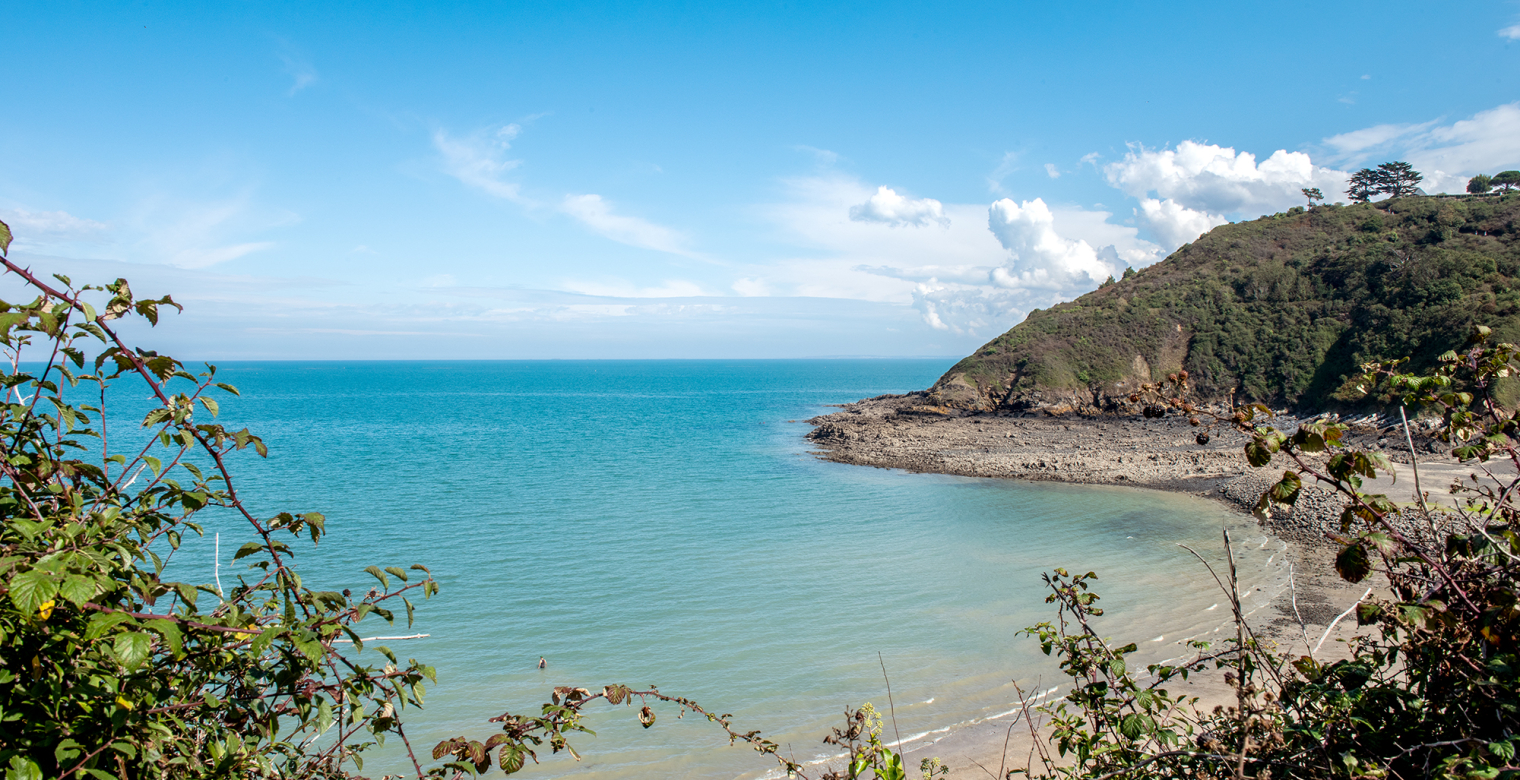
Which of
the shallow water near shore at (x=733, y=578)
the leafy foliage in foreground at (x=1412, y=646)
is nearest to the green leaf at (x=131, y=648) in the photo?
the leafy foliage in foreground at (x=1412, y=646)

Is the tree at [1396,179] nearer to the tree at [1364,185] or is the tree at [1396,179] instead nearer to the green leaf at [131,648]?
the tree at [1364,185]

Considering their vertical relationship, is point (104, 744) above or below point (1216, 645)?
above

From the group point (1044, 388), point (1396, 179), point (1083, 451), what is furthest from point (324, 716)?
point (1396, 179)

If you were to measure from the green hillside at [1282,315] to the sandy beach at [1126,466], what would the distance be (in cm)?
542

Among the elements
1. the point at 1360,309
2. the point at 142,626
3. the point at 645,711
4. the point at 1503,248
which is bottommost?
the point at 645,711

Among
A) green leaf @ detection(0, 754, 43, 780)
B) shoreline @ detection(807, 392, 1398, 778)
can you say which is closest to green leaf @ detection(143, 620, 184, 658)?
green leaf @ detection(0, 754, 43, 780)

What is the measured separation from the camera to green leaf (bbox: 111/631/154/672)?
5.82 ft

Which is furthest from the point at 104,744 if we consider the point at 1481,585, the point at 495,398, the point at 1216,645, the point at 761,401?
the point at 495,398

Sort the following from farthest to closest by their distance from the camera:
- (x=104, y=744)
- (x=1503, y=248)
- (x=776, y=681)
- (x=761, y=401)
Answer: (x=761, y=401)
(x=1503, y=248)
(x=776, y=681)
(x=104, y=744)

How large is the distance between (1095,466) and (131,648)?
3528 centimetres

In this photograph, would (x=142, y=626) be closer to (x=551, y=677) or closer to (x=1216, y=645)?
(x=551, y=677)

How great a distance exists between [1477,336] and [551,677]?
41.5 ft

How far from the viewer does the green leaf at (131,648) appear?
178 centimetres

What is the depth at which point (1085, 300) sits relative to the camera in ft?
226
